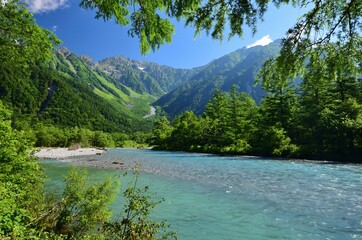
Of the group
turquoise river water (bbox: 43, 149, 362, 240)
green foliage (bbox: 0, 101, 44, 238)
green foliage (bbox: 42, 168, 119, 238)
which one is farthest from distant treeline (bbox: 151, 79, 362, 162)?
green foliage (bbox: 0, 101, 44, 238)

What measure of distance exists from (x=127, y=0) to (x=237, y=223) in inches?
424

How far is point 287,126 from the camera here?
5597 centimetres

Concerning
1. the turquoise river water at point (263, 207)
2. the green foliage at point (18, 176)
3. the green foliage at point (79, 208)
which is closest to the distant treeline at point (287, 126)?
the turquoise river water at point (263, 207)

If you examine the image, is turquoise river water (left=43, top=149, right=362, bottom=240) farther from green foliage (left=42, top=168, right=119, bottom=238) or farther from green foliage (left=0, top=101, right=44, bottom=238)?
green foliage (left=0, top=101, right=44, bottom=238)

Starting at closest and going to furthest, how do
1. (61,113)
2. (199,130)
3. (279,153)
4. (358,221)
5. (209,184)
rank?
(358,221)
(209,184)
(279,153)
(199,130)
(61,113)

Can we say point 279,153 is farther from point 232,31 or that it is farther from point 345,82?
point 232,31

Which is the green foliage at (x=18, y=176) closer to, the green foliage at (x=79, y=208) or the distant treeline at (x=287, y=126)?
the green foliage at (x=79, y=208)

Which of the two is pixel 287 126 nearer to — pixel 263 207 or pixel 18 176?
pixel 263 207

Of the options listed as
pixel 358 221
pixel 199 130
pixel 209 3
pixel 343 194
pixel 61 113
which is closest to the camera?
pixel 209 3

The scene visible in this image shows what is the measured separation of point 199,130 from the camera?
72688 mm

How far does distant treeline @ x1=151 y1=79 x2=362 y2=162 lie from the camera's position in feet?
135

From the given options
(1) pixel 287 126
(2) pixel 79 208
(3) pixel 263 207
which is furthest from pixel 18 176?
(1) pixel 287 126

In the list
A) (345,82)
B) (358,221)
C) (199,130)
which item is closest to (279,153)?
(345,82)

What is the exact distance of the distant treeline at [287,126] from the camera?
1625 inches
